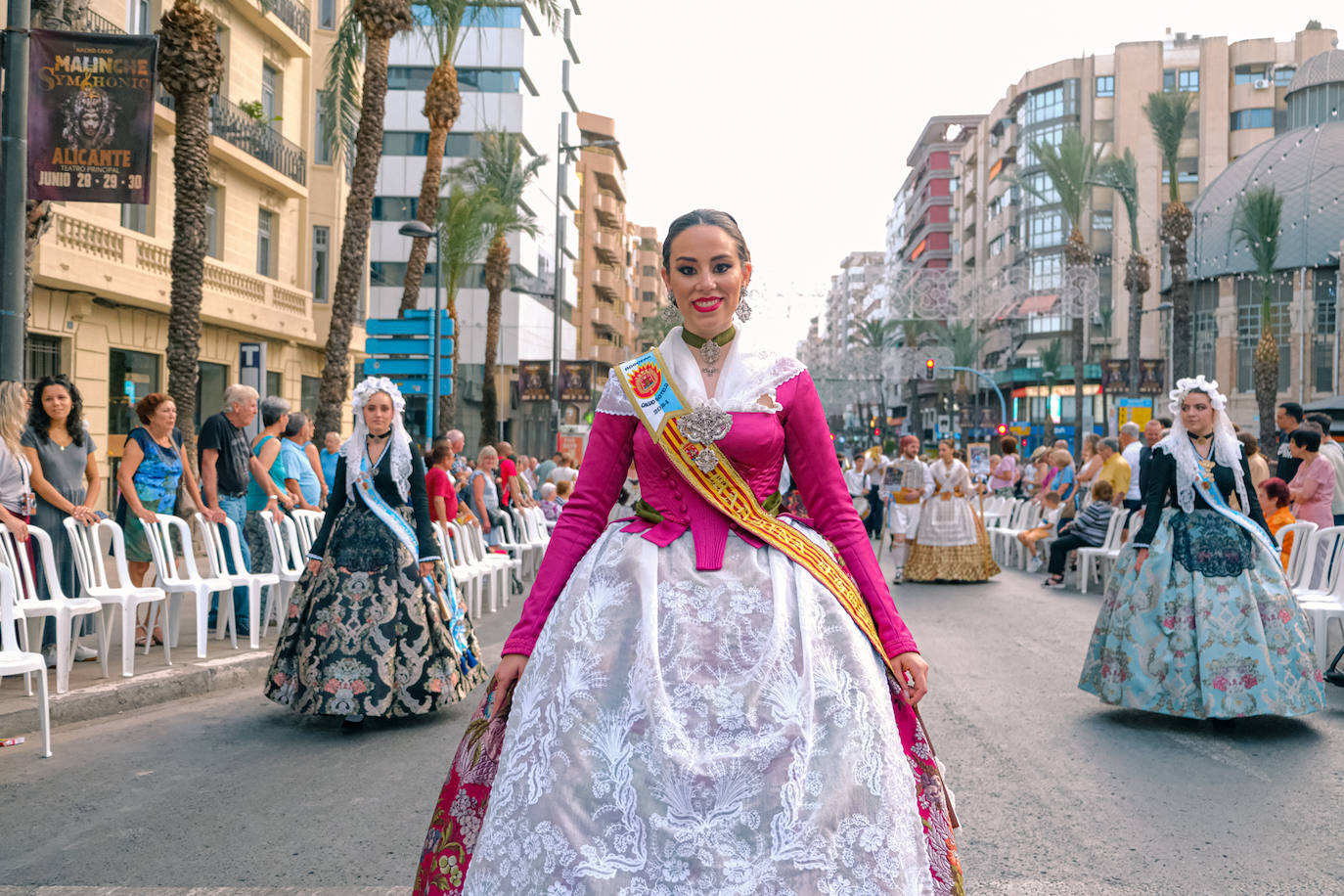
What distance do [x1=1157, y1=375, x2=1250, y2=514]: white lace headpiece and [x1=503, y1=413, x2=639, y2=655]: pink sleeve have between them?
4.71m

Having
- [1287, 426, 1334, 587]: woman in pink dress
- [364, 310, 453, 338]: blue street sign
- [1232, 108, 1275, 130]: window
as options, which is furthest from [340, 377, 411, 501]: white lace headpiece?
[1232, 108, 1275, 130]: window

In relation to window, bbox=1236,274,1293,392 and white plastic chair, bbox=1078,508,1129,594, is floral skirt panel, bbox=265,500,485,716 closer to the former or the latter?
white plastic chair, bbox=1078,508,1129,594

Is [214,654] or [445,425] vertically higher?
[445,425]

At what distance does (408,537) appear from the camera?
7.01 m

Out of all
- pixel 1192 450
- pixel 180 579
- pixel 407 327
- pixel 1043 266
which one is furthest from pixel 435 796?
pixel 1043 266

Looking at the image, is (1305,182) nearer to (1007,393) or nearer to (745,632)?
(1007,393)

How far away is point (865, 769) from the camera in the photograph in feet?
8.72

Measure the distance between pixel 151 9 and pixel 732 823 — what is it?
2398 centimetres

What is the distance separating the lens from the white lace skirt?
255 centimetres

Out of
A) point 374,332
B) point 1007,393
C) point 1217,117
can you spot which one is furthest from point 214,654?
point 1007,393

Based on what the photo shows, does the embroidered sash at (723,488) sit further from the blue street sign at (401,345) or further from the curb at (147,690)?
the blue street sign at (401,345)

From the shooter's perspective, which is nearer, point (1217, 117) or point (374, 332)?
point (374, 332)

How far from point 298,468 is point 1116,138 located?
230 feet

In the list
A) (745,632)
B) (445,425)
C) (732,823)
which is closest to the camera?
(732,823)
